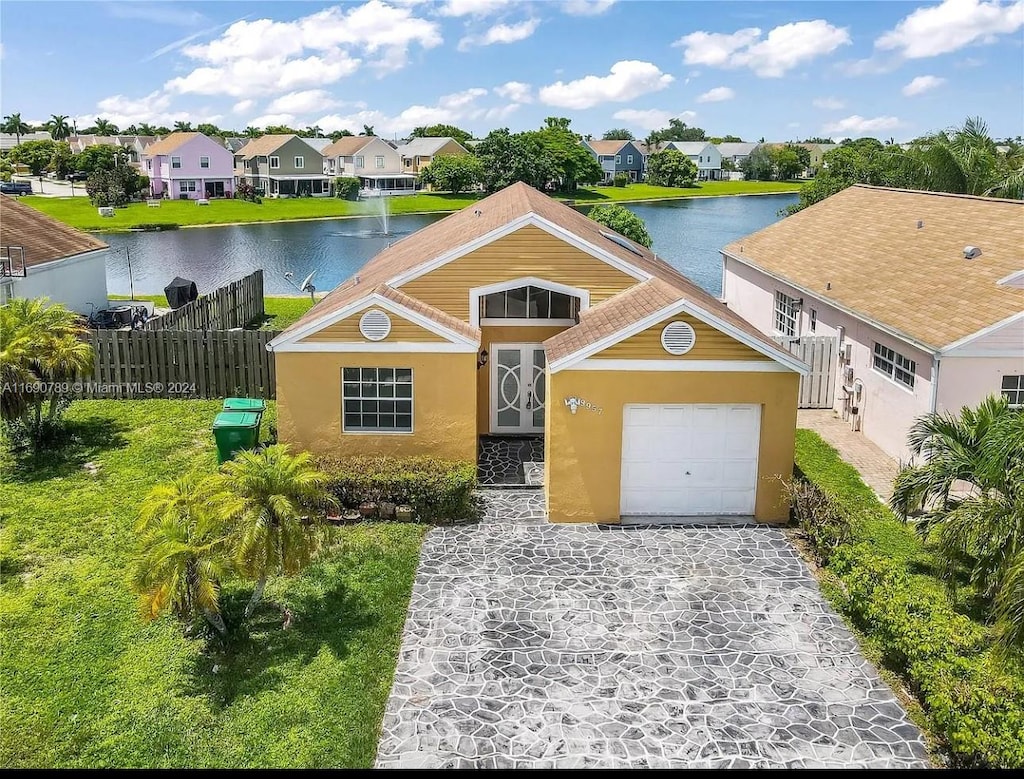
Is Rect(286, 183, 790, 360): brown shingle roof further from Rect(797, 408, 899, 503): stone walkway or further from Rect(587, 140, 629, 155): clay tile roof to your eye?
Rect(587, 140, 629, 155): clay tile roof

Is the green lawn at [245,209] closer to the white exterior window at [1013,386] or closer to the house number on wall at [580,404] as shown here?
the house number on wall at [580,404]

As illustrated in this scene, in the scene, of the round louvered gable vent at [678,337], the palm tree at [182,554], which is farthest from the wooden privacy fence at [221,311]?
the round louvered gable vent at [678,337]

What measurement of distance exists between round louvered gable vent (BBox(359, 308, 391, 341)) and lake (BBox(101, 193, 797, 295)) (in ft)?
92.4

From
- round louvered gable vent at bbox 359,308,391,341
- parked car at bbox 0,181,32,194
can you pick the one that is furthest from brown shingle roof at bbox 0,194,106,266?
parked car at bbox 0,181,32,194

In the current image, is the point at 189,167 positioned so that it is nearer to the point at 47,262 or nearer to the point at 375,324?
the point at 47,262

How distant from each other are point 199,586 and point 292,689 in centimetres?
162

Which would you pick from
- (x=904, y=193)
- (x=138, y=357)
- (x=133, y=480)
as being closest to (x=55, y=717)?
(x=133, y=480)

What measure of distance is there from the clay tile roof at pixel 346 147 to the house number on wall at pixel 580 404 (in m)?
96.8

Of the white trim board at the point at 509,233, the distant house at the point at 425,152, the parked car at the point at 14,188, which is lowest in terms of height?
the white trim board at the point at 509,233

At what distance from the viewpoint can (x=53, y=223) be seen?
28094 millimetres

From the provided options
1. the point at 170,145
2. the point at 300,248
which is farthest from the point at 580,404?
the point at 170,145

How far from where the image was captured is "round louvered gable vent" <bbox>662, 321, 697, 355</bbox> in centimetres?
1433

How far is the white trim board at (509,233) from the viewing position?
54.5 feet

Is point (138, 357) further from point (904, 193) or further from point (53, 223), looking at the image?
point (904, 193)
